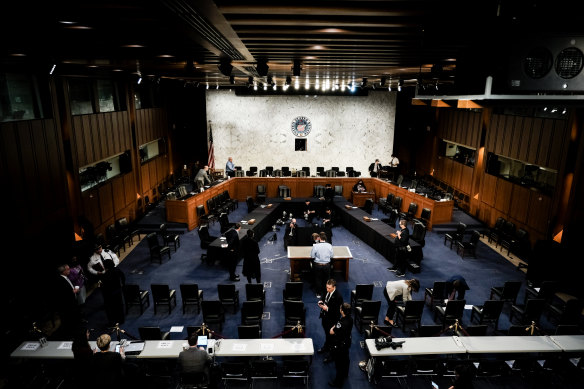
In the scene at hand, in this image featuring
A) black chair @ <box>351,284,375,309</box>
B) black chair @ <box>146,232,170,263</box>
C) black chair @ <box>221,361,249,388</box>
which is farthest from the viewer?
black chair @ <box>146,232,170,263</box>

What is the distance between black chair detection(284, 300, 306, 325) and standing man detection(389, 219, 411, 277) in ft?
12.6

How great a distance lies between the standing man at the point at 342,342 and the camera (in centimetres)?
546

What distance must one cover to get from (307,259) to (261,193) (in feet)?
23.5

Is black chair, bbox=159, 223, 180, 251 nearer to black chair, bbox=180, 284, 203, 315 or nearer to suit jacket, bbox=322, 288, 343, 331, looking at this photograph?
black chair, bbox=180, 284, 203, 315

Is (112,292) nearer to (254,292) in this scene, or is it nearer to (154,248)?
(254,292)

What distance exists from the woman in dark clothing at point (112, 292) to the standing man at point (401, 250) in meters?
6.80

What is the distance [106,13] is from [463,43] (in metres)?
4.31

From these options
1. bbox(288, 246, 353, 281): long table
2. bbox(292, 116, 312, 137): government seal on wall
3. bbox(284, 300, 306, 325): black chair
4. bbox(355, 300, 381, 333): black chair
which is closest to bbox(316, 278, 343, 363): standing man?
bbox(284, 300, 306, 325): black chair

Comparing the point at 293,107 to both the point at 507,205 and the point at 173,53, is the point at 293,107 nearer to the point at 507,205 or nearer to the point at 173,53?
the point at 507,205

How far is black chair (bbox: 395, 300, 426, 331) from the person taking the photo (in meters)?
7.04

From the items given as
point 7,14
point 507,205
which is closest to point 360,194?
point 507,205

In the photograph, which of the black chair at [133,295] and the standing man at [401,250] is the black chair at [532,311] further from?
the black chair at [133,295]

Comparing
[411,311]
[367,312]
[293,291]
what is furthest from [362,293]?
[293,291]

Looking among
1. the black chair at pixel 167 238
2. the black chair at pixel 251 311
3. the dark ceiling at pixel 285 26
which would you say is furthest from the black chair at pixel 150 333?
the black chair at pixel 167 238
